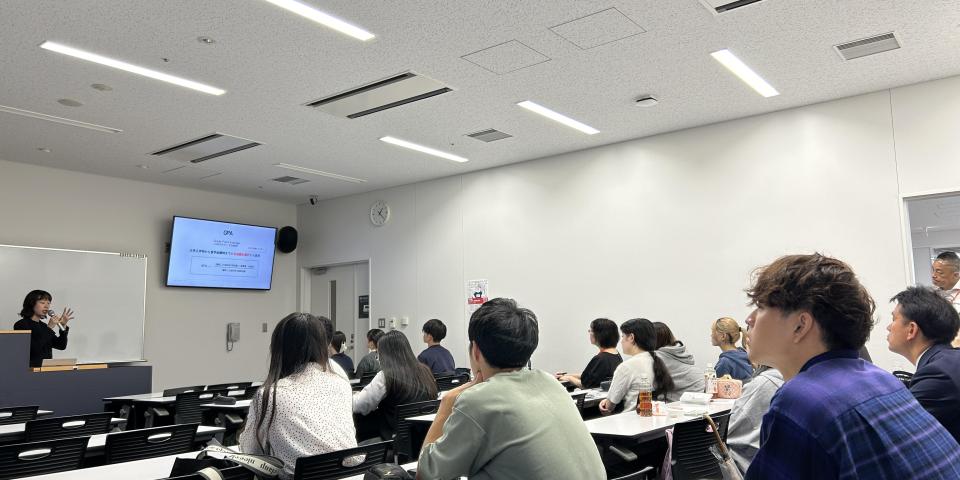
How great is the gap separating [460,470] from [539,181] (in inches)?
283

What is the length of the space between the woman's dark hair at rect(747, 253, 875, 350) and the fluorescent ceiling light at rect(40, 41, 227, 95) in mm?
5482

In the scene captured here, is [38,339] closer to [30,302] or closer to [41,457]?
[30,302]

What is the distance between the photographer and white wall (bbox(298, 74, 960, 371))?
6.34 m

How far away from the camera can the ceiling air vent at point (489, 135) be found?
24.7 feet

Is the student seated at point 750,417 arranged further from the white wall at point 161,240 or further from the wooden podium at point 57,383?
the white wall at point 161,240

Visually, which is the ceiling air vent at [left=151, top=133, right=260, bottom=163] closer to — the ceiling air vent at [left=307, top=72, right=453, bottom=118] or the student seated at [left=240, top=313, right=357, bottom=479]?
the ceiling air vent at [left=307, top=72, right=453, bottom=118]

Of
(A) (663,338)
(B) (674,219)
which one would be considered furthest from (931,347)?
(B) (674,219)

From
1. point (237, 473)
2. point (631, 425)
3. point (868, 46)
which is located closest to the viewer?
point (237, 473)

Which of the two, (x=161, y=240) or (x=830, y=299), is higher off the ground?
(x=161, y=240)

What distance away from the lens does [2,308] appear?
790 cm

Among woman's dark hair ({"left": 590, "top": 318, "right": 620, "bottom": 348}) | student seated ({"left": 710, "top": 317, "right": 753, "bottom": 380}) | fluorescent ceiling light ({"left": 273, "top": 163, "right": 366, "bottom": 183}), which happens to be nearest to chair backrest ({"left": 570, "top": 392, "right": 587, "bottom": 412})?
woman's dark hair ({"left": 590, "top": 318, "right": 620, "bottom": 348})

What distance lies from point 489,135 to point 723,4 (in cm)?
344

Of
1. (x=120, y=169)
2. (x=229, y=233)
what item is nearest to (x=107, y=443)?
(x=120, y=169)

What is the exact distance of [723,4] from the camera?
4629 mm
